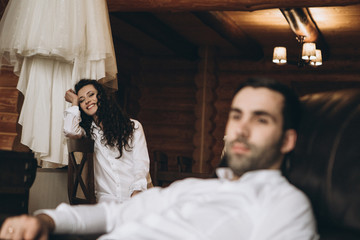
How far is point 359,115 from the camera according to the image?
57.5 inches

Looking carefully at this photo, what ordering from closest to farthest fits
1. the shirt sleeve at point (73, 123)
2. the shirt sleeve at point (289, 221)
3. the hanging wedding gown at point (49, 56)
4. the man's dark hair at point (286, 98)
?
the shirt sleeve at point (289, 221)
the man's dark hair at point (286, 98)
the shirt sleeve at point (73, 123)
the hanging wedding gown at point (49, 56)

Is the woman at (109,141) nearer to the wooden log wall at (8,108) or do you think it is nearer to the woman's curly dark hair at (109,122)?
the woman's curly dark hair at (109,122)

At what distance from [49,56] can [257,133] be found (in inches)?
91.4

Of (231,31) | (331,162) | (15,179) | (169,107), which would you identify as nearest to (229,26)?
(231,31)

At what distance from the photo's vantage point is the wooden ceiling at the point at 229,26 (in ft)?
17.0

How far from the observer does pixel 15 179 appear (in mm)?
1995

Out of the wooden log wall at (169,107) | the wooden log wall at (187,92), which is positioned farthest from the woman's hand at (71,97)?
the wooden log wall at (169,107)

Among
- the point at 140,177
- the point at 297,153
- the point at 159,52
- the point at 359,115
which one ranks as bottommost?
the point at 140,177

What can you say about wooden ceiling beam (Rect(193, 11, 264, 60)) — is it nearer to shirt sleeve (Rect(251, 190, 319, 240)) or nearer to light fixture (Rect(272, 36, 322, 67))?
light fixture (Rect(272, 36, 322, 67))

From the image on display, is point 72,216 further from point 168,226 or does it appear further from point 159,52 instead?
point 159,52

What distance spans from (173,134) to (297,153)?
7.15 metres

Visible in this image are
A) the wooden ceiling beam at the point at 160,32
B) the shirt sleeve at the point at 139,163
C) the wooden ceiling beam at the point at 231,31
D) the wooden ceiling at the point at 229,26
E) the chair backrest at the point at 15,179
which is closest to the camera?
the chair backrest at the point at 15,179

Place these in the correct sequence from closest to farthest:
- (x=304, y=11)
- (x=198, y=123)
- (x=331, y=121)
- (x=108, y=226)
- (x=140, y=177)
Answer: (x=331, y=121)
(x=108, y=226)
(x=140, y=177)
(x=304, y=11)
(x=198, y=123)

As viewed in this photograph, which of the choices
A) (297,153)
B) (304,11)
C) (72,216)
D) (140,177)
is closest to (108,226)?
(72,216)
